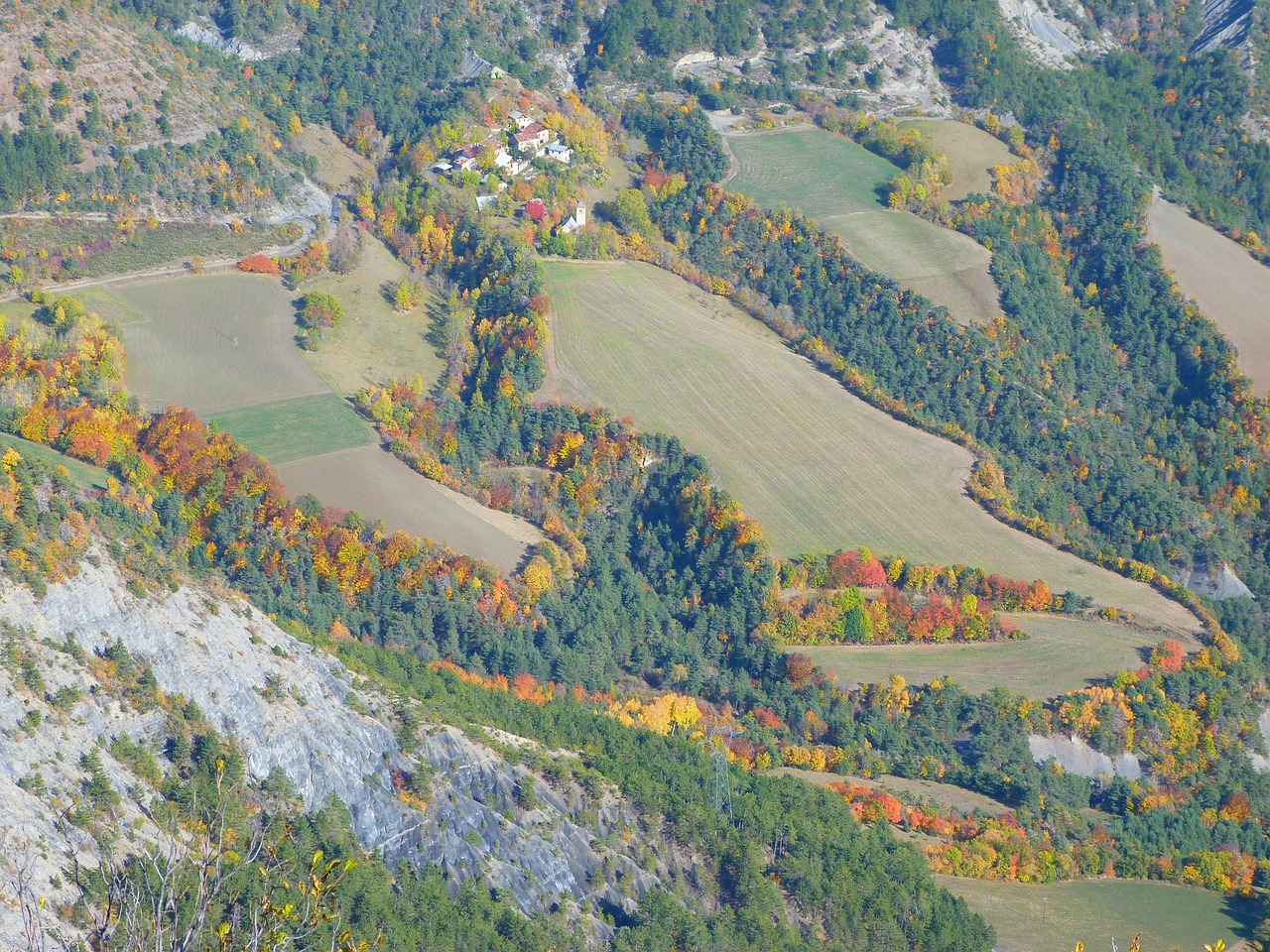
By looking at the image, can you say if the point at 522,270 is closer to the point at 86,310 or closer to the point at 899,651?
the point at 86,310

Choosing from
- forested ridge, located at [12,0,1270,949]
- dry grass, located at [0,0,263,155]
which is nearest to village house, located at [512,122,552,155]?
forested ridge, located at [12,0,1270,949]

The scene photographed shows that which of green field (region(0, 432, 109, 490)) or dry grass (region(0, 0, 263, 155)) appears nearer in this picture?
green field (region(0, 432, 109, 490))

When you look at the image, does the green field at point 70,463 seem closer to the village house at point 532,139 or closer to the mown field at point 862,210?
the village house at point 532,139

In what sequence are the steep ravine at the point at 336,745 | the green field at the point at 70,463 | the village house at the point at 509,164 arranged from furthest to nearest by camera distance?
1. the village house at the point at 509,164
2. the green field at the point at 70,463
3. the steep ravine at the point at 336,745

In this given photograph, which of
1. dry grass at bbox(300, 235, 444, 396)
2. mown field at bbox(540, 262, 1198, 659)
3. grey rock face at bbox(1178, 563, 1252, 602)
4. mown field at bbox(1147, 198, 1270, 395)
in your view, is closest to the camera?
mown field at bbox(540, 262, 1198, 659)

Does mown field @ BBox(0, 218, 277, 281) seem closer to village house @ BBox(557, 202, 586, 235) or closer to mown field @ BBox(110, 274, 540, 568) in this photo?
mown field @ BBox(110, 274, 540, 568)

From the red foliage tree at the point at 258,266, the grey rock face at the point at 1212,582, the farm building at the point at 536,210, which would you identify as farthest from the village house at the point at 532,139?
the grey rock face at the point at 1212,582

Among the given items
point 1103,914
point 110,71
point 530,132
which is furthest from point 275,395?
point 1103,914
